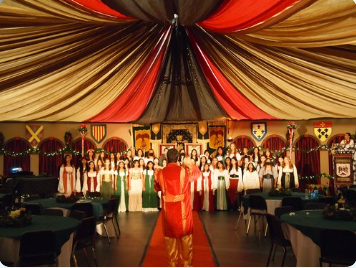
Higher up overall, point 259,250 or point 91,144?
point 91,144

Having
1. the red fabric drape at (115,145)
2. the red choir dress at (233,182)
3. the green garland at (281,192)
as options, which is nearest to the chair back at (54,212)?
the green garland at (281,192)

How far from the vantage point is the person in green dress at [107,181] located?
13234mm

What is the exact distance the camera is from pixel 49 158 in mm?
15938

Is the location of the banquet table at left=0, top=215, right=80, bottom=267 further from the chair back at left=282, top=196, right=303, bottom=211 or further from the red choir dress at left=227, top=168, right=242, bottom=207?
the red choir dress at left=227, top=168, right=242, bottom=207

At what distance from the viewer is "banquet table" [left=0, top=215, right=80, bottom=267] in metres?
5.29

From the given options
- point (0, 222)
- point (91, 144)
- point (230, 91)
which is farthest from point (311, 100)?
point (0, 222)

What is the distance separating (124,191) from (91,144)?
11.1 feet

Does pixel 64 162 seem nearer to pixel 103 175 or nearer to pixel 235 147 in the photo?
pixel 103 175

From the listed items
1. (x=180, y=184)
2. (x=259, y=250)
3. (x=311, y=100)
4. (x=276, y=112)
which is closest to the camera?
(x=180, y=184)

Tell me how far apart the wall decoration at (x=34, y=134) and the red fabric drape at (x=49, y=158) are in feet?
0.74

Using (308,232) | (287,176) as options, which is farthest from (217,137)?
(308,232)

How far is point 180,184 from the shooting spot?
19.4 ft

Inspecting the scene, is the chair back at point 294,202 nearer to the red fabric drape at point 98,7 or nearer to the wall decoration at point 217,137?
the red fabric drape at point 98,7

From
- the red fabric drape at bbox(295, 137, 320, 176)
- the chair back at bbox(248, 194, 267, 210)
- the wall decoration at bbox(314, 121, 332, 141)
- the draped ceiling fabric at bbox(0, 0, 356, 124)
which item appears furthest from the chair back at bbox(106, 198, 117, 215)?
the wall decoration at bbox(314, 121, 332, 141)
